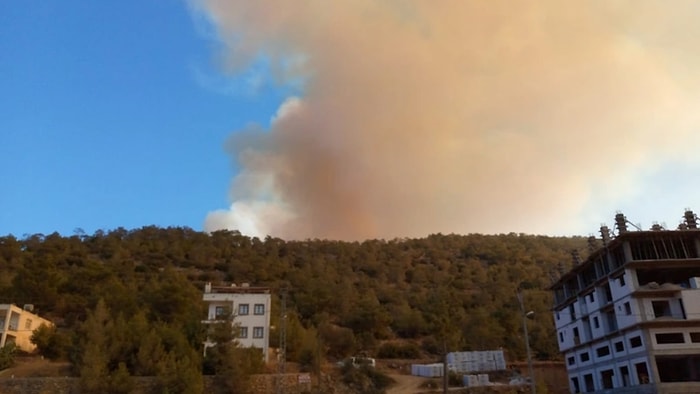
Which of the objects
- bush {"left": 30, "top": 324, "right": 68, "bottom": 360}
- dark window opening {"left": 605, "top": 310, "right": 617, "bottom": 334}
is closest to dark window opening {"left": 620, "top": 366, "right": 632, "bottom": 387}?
dark window opening {"left": 605, "top": 310, "right": 617, "bottom": 334}

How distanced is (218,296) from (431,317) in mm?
36877

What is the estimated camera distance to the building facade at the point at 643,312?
4778 cm

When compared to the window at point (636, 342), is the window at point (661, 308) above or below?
above

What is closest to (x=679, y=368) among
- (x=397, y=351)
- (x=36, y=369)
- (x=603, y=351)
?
(x=603, y=351)

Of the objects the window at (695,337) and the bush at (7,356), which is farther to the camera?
the bush at (7,356)

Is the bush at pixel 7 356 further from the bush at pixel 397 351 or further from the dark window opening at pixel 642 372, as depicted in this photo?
the dark window opening at pixel 642 372

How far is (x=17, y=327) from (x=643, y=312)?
62815mm

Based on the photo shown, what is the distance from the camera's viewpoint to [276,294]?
9188 centimetres

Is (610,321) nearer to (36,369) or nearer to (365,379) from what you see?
(365,379)

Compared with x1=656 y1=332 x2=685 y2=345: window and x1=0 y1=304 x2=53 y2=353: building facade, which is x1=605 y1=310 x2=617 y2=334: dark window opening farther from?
x1=0 y1=304 x2=53 y2=353: building facade

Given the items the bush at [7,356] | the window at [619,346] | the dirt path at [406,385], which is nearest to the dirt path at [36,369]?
the bush at [7,356]

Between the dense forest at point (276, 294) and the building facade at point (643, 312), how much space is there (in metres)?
15.6


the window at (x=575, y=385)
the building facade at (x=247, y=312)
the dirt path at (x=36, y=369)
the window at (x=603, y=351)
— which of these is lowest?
the window at (x=575, y=385)

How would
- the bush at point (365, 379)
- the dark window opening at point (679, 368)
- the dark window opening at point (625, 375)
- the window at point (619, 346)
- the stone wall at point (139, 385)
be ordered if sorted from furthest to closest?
the bush at point (365, 379) → the window at point (619, 346) → the dark window opening at point (625, 375) → the stone wall at point (139, 385) → the dark window opening at point (679, 368)
